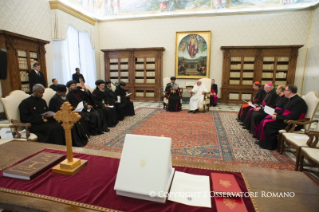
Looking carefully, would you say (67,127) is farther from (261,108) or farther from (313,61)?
(313,61)

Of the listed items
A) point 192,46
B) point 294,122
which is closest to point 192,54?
point 192,46

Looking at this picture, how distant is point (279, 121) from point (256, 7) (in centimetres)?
803

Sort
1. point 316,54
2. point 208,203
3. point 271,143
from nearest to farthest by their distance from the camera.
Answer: point 208,203, point 271,143, point 316,54

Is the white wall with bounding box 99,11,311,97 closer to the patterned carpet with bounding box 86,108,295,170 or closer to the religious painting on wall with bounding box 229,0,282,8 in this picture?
the religious painting on wall with bounding box 229,0,282,8

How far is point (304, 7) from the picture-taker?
29.5ft

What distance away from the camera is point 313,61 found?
894 centimetres

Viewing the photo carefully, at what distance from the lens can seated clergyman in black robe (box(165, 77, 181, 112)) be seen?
26.2 feet

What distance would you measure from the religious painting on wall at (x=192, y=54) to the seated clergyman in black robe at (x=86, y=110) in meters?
6.72

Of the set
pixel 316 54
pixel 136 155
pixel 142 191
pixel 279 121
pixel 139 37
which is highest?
pixel 139 37

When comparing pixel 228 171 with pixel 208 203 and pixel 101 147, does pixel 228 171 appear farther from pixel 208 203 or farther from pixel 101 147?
pixel 101 147

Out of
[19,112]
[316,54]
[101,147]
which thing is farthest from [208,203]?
[316,54]

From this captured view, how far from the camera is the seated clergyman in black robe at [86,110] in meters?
4.69

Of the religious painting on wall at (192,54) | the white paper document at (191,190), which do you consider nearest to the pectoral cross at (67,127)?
the white paper document at (191,190)

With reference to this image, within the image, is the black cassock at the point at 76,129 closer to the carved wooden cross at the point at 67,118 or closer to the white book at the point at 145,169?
the carved wooden cross at the point at 67,118
